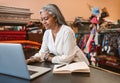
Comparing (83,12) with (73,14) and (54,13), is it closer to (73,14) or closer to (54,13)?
(73,14)

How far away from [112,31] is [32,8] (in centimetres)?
131

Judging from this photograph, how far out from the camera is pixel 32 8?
2.78 meters

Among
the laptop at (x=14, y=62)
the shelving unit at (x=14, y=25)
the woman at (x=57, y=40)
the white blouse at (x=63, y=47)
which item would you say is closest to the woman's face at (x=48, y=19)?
the woman at (x=57, y=40)

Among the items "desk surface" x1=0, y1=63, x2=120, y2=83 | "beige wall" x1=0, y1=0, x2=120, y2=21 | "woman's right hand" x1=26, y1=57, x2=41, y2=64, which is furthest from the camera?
"beige wall" x1=0, y1=0, x2=120, y2=21

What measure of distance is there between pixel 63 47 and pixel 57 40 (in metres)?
0.10

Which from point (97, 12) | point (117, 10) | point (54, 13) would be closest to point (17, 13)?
point (54, 13)

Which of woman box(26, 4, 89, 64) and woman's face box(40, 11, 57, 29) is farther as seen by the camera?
woman's face box(40, 11, 57, 29)

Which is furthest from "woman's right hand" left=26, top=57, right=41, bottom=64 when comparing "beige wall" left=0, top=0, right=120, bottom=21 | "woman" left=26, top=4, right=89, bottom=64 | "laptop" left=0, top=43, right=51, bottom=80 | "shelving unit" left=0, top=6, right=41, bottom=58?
"beige wall" left=0, top=0, right=120, bottom=21

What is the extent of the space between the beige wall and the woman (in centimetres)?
99

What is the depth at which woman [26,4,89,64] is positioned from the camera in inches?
60.2

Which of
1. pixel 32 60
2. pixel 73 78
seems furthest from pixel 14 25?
pixel 73 78

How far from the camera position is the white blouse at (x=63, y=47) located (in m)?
1.49

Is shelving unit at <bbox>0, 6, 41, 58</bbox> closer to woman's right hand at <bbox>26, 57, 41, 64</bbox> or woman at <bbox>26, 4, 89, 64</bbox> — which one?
woman at <bbox>26, 4, 89, 64</bbox>

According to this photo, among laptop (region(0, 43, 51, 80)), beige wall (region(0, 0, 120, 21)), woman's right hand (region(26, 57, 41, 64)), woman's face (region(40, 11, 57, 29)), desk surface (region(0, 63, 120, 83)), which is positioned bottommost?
desk surface (region(0, 63, 120, 83))
